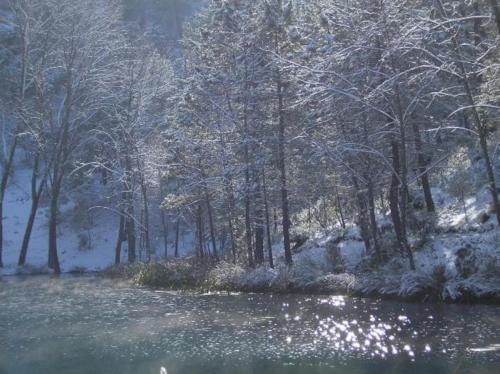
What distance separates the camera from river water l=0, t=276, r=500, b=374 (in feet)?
31.2

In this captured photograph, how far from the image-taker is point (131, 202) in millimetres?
31969

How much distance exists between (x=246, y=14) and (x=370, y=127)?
8.07m

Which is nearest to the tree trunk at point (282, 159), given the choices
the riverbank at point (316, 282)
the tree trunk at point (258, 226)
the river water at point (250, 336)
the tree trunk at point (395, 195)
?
the riverbank at point (316, 282)

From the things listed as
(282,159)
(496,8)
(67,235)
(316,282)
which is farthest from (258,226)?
(67,235)

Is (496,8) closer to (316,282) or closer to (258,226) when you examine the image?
(316,282)

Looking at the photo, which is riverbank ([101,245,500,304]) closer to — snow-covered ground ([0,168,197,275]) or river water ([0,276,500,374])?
river water ([0,276,500,374])

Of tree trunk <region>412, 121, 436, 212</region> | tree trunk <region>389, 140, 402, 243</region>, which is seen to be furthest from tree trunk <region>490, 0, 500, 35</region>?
tree trunk <region>412, 121, 436, 212</region>

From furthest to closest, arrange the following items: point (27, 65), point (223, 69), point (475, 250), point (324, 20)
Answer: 1. point (27, 65)
2. point (223, 69)
3. point (324, 20)
4. point (475, 250)

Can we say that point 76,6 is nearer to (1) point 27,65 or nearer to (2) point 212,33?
(1) point 27,65

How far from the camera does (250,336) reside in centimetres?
1198

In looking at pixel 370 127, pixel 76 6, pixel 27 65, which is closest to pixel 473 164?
pixel 370 127

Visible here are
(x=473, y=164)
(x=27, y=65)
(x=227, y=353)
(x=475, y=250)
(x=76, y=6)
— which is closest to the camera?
(x=227, y=353)

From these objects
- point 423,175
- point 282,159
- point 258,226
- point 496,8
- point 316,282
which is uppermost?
point 496,8

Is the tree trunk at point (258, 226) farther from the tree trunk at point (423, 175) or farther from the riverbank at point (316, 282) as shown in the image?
the tree trunk at point (423, 175)
